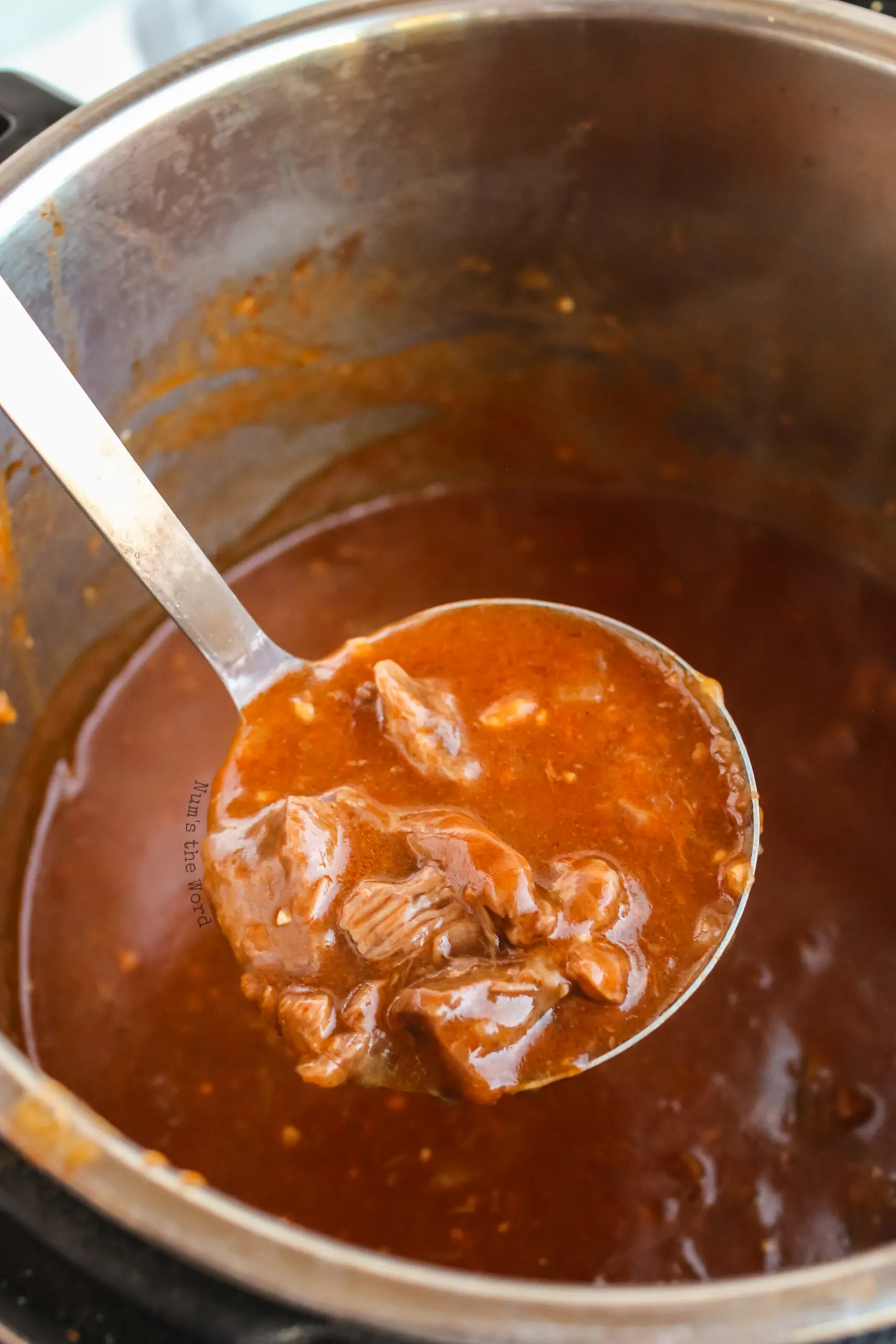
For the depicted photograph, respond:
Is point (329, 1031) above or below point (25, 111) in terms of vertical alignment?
below

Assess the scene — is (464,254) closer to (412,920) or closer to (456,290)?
(456,290)

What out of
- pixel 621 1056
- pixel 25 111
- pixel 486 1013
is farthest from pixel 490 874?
pixel 25 111

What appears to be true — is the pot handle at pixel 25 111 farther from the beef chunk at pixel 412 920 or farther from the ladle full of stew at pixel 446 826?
the beef chunk at pixel 412 920

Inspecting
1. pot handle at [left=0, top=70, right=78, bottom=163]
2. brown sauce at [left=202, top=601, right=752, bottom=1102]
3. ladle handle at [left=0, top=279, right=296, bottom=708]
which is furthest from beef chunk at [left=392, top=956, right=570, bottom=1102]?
pot handle at [left=0, top=70, right=78, bottom=163]

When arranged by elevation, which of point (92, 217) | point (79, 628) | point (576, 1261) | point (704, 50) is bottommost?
point (576, 1261)

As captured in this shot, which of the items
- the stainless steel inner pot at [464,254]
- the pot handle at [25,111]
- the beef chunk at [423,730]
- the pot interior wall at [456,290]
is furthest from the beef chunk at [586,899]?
the pot handle at [25,111]

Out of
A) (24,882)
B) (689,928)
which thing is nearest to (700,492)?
(689,928)

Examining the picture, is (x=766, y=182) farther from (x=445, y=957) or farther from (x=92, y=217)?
(x=445, y=957)

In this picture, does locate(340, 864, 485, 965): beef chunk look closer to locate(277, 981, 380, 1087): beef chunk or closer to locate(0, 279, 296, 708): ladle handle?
locate(277, 981, 380, 1087): beef chunk
